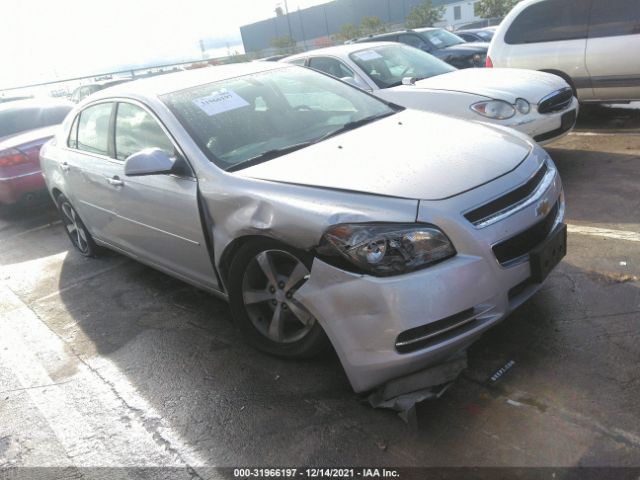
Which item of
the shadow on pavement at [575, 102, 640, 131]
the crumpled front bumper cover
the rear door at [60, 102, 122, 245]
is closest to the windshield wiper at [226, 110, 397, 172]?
the crumpled front bumper cover

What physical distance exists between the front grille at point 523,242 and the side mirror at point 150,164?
188 centimetres

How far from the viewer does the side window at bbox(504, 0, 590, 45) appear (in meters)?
6.95

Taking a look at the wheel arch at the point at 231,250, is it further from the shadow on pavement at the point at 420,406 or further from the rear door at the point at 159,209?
the shadow on pavement at the point at 420,406

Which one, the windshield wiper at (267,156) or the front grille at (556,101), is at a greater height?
the windshield wiper at (267,156)

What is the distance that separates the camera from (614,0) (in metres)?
6.70

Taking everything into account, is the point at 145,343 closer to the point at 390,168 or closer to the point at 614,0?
the point at 390,168

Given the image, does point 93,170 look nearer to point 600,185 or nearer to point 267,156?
point 267,156

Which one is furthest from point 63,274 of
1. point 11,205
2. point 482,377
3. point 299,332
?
point 482,377

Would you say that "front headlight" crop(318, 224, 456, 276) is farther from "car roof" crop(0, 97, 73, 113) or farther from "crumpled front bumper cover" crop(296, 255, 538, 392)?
"car roof" crop(0, 97, 73, 113)

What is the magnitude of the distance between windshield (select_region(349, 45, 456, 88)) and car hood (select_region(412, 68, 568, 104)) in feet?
1.28

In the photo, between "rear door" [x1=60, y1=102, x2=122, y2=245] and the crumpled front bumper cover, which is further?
"rear door" [x1=60, y1=102, x2=122, y2=245]

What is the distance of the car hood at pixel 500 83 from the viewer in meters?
5.27

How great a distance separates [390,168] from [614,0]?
5.81m

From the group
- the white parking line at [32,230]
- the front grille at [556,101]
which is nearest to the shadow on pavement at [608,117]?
the front grille at [556,101]
